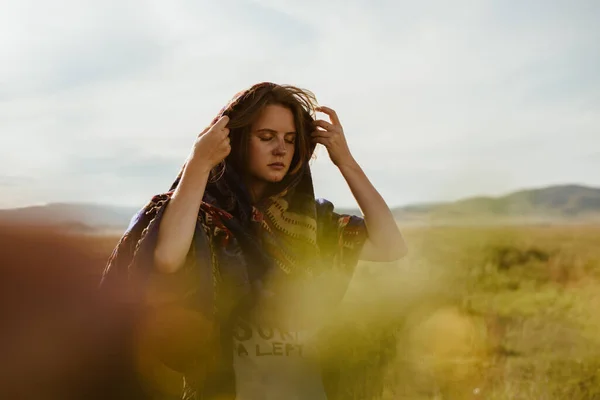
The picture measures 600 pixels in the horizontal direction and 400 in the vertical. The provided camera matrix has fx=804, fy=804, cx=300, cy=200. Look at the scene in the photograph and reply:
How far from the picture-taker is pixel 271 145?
2.88m

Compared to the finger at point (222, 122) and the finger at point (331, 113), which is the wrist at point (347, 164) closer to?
the finger at point (331, 113)

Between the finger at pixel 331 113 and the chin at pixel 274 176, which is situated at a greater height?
the finger at pixel 331 113

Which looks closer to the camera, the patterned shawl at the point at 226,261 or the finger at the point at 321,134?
the patterned shawl at the point at 226,261

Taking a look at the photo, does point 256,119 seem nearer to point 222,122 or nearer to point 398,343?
point 222,122

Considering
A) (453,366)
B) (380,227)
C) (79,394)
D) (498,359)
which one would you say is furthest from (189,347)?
(498,359)

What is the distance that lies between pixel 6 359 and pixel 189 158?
2882 millimetres

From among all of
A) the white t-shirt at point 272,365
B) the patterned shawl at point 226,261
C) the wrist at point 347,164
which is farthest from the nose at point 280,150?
the white t-shirt at point 272,365

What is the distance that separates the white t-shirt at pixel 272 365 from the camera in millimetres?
2693

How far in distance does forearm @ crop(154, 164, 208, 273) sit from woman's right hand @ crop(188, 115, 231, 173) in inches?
2.1

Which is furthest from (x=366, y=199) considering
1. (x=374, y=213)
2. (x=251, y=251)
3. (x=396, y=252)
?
(x=251, y=251)

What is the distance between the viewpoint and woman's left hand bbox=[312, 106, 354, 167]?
3.04 meters

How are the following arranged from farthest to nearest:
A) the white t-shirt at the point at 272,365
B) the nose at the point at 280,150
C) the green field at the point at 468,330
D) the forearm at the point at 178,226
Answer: the green field at the point at 468,330 → the nose at the point at 280,150 → the white t-shirt at the point at 272,365 → the forearm at the point at 178,226

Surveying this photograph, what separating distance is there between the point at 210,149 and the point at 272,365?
0.76 m

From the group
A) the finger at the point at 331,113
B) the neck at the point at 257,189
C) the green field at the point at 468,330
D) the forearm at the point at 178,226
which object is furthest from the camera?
the green field at the point at 468,330
